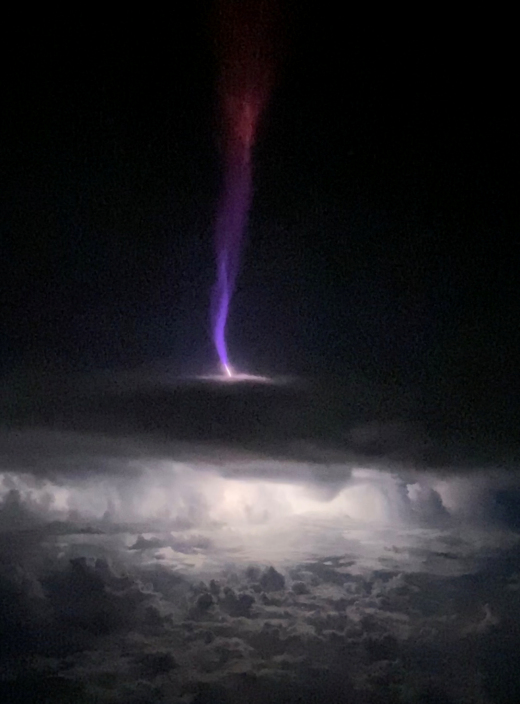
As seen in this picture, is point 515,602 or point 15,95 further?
point 515,602

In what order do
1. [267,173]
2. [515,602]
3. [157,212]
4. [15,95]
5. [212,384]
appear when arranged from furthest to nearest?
1. [515,602]
2. [212,384]
3. [157,212]
4. [267,173]
5. [15,95]

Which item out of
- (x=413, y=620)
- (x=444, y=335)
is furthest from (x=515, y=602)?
(x=444, y=335)

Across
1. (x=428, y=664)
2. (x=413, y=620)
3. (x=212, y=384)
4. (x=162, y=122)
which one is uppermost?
(x=162, y=122)

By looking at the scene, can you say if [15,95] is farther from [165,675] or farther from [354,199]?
[165,675]

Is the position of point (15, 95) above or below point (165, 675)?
above

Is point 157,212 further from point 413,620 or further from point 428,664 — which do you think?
point 428,664

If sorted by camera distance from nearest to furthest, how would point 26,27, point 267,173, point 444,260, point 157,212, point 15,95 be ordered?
point 26,27 < point 15,95 < point 267,173 < point 157,212 < point 444,260

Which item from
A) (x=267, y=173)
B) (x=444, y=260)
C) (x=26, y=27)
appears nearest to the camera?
(x=26, y=27)

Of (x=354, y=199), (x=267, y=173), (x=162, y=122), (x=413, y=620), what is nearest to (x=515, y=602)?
(x=413, y=620)

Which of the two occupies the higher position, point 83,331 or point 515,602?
point 83,331
